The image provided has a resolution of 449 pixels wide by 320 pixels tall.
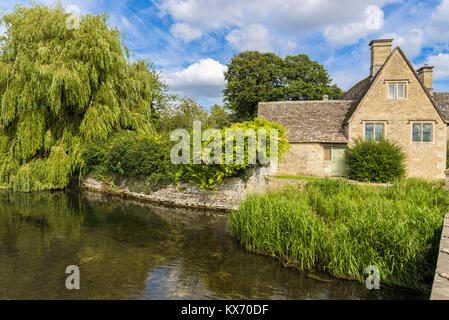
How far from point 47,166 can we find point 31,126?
2.51m

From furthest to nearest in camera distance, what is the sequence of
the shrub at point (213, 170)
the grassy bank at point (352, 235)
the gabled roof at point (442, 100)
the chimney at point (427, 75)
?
the gabled roof at point (442, 100)
the chimney at point (427, 75)
the shrub at point (213, 170)
the grassy bank at point (352, 235)

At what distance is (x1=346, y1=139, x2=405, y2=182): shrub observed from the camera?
17203mm

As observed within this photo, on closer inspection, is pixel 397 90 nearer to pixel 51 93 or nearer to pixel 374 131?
pixel 374 131

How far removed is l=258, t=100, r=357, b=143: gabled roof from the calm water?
1108cm

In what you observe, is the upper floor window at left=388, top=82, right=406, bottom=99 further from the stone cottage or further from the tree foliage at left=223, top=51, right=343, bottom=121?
the tree foliage at left=223, top=51, right=343, bottom=121

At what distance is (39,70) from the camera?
16.2 metres

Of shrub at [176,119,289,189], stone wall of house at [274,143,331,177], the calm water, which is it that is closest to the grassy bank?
the calm water

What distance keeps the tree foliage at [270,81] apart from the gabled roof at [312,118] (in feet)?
33.1

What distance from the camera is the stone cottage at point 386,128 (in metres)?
18.7

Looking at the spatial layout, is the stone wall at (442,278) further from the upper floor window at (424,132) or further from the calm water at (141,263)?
the upper floor window at (424,132)

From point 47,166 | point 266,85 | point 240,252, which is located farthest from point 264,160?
point 266,85

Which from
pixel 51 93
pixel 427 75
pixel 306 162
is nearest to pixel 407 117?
pixel 306 162

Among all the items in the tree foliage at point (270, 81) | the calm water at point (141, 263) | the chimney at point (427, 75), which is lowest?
the calm water at point (141, 263)

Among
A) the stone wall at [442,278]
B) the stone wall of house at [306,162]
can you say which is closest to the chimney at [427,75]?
the stone wall of house at [306,162]
